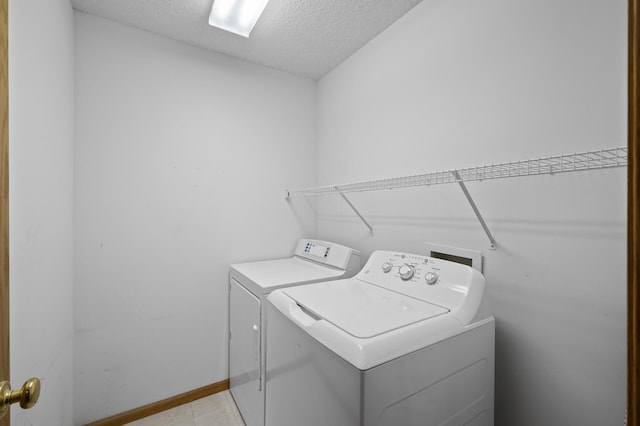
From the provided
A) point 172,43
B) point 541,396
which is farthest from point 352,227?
point 172,43

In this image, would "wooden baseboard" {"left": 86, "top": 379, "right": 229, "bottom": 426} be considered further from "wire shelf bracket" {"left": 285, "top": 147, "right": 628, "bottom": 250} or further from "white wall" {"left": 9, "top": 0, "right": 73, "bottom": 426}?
"wire shelf bracket" {"left": 285, "top": 147, "right": 628, "bottom": 250}

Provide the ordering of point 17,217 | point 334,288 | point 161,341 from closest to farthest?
point 17,217 → point 334,288 → point 161,341

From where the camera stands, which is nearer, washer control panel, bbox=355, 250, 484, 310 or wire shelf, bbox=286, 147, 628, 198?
wire shelf, bbox=286, 147, 628, 198

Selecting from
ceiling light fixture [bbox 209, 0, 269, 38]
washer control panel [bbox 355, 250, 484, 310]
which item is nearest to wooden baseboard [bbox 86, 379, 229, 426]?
washer control panel [bbox 355, 250, 484, 310]

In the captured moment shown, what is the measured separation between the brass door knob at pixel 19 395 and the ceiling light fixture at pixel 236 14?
192 centimetres

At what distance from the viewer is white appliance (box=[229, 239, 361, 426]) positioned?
59.7 inches

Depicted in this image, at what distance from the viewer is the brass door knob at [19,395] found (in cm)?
53

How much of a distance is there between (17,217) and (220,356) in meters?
1.67

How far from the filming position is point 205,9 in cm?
165

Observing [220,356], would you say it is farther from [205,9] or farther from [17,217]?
[205,9]

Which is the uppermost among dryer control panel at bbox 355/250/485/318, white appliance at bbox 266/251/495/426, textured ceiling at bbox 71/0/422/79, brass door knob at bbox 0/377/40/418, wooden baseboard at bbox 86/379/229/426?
textured ceiling at bbox 71/0/422/79

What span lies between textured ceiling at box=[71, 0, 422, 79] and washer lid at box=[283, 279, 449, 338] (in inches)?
67.4

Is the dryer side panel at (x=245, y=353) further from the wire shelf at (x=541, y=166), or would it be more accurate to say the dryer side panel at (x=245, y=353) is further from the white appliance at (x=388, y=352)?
the wire shelf at (x=541, y=166)

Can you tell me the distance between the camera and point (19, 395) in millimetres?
549
